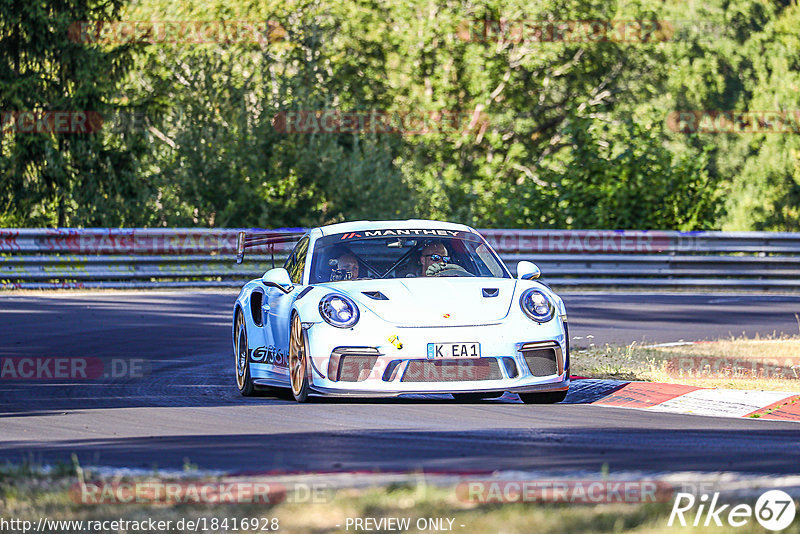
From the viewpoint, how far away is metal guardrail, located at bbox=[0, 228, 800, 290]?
21.2m

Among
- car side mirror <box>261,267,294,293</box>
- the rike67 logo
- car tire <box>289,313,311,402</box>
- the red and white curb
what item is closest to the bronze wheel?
car tire <box>289,313,311,402</box>

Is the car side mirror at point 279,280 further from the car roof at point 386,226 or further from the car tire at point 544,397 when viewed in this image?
the car tire at point 544,397

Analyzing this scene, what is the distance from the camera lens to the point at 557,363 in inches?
364

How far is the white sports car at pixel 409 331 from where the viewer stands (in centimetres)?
895

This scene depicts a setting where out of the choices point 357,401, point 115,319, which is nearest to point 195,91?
point 115,319

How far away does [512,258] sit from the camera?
78.7 feet

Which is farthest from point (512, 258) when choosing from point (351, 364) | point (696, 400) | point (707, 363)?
point (351, 364)

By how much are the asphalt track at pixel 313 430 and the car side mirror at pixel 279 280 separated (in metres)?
0.83

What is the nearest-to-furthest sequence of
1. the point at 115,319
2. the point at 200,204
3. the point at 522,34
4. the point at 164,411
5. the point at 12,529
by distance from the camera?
the point at 12,529
the point at 164,411
the point at 115,319
the point at 200,204
the point at 522,34

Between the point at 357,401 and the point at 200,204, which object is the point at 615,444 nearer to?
the point at 357,401

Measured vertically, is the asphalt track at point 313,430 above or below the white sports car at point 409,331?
below

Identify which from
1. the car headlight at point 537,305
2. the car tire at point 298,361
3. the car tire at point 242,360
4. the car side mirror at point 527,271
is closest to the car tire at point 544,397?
the car headlight at point 537,305

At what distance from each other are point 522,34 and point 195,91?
1465 centimetres

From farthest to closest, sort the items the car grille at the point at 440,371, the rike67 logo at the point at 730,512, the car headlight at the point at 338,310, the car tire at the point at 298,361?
the car tire at the point at 298,361 → the car headlight at the point at 338,310 → the car grille at the point at 440,371 → the rike67 logo at the point at 730,512
